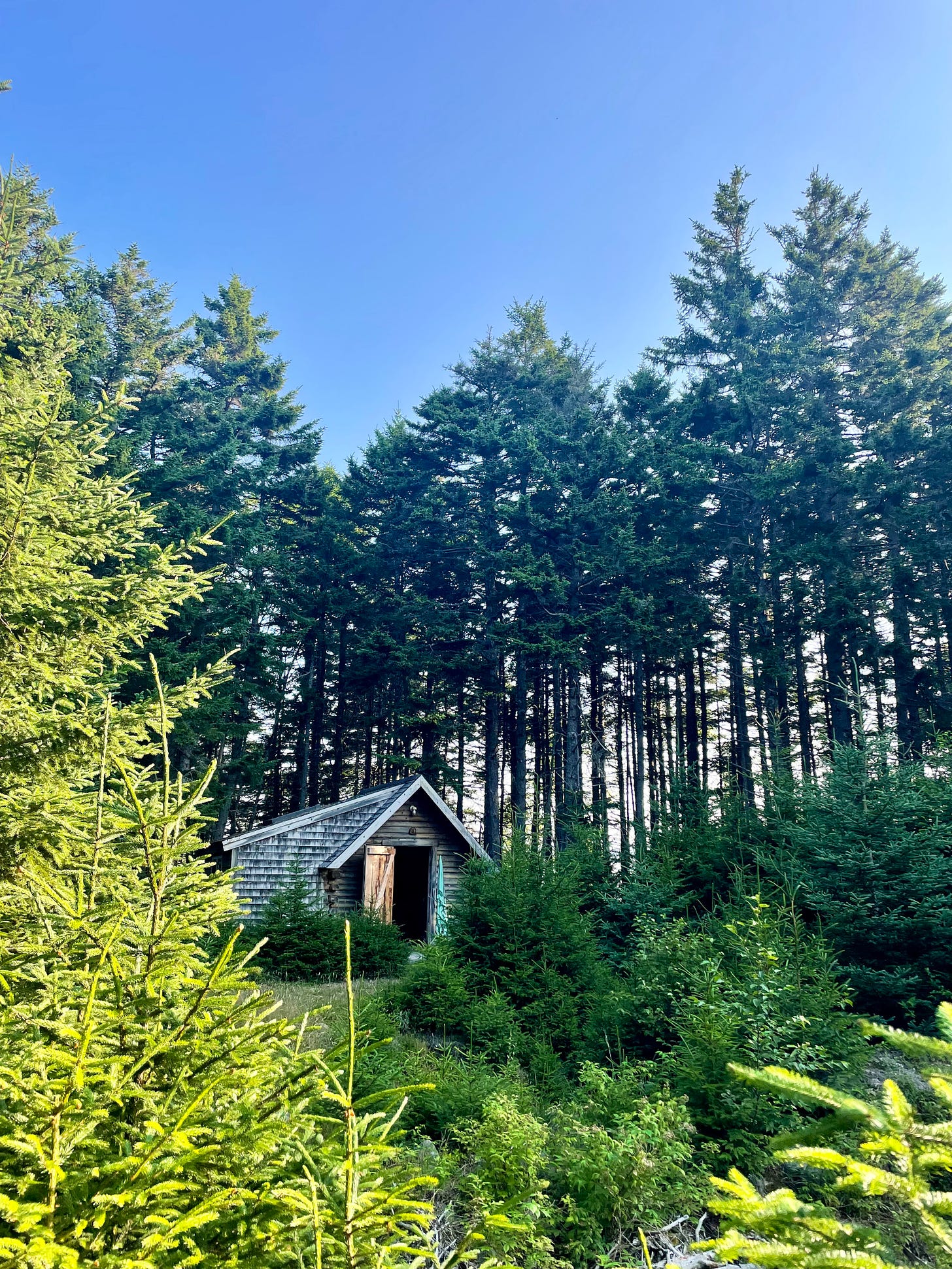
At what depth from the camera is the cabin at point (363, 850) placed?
15.9m

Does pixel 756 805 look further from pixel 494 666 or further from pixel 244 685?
pixel 244 685

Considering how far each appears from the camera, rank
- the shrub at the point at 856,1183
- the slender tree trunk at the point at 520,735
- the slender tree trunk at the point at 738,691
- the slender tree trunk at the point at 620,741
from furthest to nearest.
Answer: the slender tree trunk at the point at 620,741 → the slender tree trunk at the point at 520,735 → the slender tree trunk at the point at 738,691 → the shrub at the point at 856,1183

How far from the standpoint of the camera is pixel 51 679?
4785 mm

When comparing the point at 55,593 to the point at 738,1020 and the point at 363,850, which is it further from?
the point at 363,850

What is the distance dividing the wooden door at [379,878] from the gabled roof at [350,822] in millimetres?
402

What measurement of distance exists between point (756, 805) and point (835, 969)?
6.04m

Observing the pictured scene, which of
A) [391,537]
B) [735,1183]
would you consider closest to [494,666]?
[391,537]

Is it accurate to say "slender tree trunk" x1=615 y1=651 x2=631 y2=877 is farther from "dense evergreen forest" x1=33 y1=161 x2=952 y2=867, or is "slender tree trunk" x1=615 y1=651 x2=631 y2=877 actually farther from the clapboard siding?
the clapboard siding

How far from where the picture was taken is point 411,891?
19.6 metres

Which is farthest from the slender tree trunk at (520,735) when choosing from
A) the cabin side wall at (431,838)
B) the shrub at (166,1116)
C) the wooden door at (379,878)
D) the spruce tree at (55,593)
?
the shrub at (166,1116)

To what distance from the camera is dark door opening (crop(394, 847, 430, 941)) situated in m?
19.2

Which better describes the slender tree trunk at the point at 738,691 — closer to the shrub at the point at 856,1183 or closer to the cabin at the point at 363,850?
the cabin at the point at 363,850

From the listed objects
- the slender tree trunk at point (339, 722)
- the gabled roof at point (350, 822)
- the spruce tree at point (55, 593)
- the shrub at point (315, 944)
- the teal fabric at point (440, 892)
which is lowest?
the shrub at point (315, 944)

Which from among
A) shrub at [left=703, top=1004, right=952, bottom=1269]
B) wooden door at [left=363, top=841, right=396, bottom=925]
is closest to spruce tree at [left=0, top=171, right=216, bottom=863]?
shrub at [left=703, top=1004, right=952, bottom=1269]
